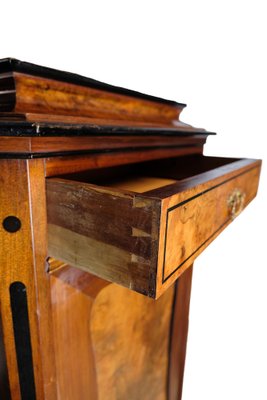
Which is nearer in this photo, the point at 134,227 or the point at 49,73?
the point at 134,227

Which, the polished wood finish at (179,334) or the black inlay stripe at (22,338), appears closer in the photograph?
the black inlay stripe at (22,338)

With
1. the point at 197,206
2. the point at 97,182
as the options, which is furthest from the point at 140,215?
the point at 97,182

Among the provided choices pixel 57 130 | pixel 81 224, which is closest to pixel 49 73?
pixel 57 130

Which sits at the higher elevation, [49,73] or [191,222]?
[49,73]

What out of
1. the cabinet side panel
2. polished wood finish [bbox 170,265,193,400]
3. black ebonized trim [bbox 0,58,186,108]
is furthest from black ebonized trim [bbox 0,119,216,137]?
polished wood finish [bbox 170,265,193,400]

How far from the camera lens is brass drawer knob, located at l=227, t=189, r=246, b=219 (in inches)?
30.0

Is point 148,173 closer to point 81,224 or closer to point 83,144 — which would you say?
point 83,144

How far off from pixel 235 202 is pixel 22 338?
632 millimetres

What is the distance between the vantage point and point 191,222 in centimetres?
51

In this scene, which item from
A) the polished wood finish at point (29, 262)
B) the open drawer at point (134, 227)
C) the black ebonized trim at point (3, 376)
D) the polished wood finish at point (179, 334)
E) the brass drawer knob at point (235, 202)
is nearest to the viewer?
the open drawer at point (134, 227)

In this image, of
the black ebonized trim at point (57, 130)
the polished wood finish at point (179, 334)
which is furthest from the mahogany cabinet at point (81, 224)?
the polished wood finish at point (179, 334)

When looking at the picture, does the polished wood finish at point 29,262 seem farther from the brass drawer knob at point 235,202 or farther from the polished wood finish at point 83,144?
the brass drawer knob at point 235,202

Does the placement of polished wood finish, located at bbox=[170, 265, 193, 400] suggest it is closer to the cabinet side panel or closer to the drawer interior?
the cabinet side panel

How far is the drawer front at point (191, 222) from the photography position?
1.41 ft
